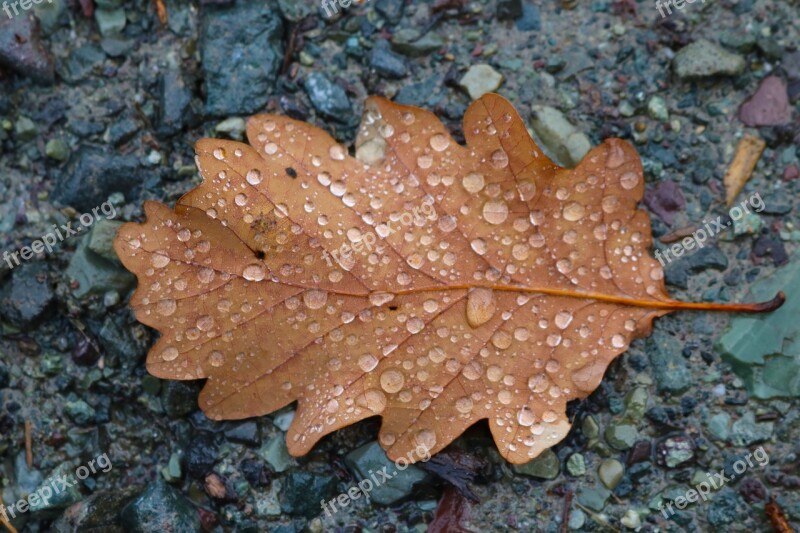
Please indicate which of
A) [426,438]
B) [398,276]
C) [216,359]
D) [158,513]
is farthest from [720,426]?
[158,513]

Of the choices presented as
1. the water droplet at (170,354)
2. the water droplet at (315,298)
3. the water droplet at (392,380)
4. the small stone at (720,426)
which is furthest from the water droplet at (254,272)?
the small stone at (720,426)

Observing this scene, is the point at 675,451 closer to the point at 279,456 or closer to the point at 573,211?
the point at 573,211

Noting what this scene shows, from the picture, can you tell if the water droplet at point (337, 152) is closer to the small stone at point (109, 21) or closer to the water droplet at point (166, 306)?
the water droplet at point (166, 306)

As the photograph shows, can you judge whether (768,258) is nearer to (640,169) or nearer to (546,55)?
(640,169)

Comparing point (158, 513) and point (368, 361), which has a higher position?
point (368, 361)

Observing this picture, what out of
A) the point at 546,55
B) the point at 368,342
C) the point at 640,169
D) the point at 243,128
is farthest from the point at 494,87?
the point at 368,342
